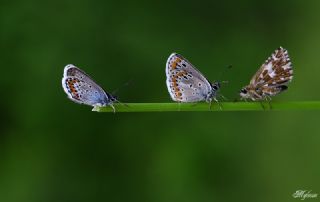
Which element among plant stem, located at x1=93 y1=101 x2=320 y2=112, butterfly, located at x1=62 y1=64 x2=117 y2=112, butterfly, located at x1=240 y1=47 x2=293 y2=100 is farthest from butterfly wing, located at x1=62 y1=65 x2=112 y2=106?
butterfly, located at x1=240 y1=47 x2=293 y2=100

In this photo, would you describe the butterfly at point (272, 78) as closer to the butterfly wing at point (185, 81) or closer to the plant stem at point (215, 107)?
the butterfly wing at point (185, 81)

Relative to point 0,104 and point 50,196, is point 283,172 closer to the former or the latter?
point 50,196

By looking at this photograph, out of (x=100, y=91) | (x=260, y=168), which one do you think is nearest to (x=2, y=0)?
(x=100, y=91)

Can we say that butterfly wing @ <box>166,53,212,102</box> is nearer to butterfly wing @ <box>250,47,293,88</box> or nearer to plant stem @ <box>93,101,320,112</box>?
butterfly wing @ <box>250,47,293,88</box>

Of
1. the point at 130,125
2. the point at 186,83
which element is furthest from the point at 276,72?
the point at 130,125

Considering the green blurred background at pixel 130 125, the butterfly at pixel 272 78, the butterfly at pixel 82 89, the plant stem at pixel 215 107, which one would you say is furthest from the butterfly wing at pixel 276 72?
the green blurred background at pixel 130 125

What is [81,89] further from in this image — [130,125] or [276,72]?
[130,125]
